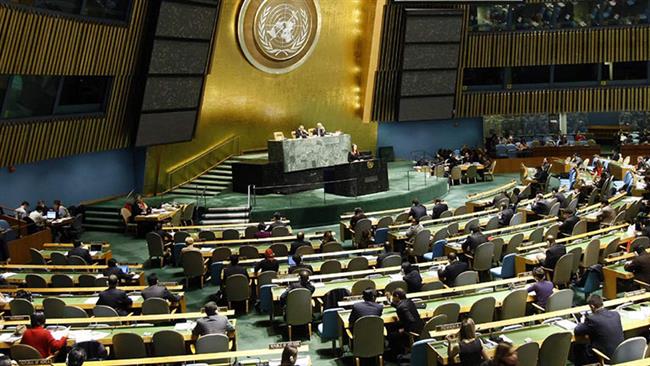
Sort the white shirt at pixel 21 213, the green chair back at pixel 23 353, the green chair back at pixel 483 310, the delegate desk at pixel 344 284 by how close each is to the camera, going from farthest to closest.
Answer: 1. the white shirt at pixel 21 213
2. the delegate desk at pixel 344 284
3. the green chair back at pixel 483 310
4. the green chair back at pixel 23 353

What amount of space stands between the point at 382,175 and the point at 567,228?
8.05m

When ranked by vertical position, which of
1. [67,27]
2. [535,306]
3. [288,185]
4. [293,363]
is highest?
[67,27]

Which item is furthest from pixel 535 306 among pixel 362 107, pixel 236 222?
pixel 362 107

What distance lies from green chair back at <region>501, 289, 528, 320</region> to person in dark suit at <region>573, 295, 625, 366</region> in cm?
133

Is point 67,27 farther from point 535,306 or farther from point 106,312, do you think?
point 535,306

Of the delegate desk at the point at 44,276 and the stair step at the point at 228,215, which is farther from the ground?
the stair step at the point at 228,215

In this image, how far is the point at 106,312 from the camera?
31.2 feet

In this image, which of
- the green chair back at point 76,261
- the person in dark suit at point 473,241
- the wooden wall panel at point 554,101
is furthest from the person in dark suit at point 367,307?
the wooden wall panel at point 554,101

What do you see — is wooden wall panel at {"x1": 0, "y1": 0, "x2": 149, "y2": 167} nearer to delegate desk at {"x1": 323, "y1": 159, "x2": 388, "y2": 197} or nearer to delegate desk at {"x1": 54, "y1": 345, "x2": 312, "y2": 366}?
delegate desk at {"x1": 323, "y1": 159, "x2": 388, "y2": 197}

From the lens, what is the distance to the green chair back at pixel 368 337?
346 inches

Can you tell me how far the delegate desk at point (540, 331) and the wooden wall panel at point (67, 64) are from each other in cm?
1278

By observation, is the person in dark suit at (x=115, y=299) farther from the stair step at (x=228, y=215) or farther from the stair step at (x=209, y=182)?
the stair step at (x=209, y=182)

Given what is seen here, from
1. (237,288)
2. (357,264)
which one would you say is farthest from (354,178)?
(237,288)

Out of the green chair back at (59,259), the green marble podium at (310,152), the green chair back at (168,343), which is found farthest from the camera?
the green marble podium at (310,152)
